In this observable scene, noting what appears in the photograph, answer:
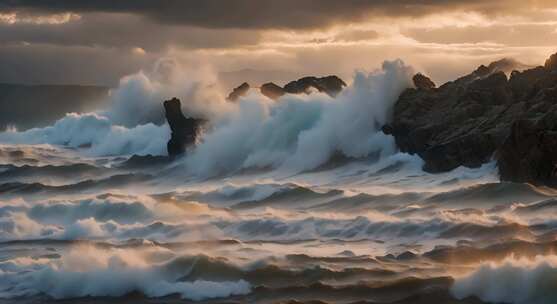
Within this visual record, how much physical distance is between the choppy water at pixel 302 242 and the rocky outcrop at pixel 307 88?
1938 centimetres

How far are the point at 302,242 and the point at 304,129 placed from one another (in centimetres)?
2451

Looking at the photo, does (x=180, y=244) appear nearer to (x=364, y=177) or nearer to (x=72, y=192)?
(x=364, y=177)

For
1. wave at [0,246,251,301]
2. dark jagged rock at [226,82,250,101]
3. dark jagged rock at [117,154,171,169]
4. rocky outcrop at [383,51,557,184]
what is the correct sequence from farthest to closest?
dark jagged rock at [226,82,250,101]
dark jagged rock at [117,154,171,169]
rocky outcrop at [383,51,557,184]
wave at [0,246,251,301]

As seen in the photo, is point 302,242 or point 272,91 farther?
point 272,91

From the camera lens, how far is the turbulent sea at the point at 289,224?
1978 centimetres

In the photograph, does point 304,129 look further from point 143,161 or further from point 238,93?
point 238,93

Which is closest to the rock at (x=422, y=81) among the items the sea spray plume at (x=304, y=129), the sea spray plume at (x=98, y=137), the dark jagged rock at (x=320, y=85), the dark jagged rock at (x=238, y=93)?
the sea spray plume at (x=304, y=129)

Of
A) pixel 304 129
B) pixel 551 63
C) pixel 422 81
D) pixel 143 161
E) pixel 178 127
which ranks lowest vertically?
pixel 143 161

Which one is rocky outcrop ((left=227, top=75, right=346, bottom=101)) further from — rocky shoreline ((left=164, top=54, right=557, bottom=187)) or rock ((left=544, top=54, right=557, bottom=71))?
rock ((left=544, top=54, right=557, bottom=71))

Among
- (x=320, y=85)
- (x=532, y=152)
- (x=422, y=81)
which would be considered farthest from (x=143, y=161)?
(x=532, y=152)

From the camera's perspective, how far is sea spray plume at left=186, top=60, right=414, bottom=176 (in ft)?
148

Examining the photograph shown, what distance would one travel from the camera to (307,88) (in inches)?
2462

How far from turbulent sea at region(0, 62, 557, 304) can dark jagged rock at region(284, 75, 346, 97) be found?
8325 mm

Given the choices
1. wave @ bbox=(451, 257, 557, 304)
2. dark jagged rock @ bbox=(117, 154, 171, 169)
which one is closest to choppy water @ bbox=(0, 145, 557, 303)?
wave @ bbox=(451, 257, 557, 304)
